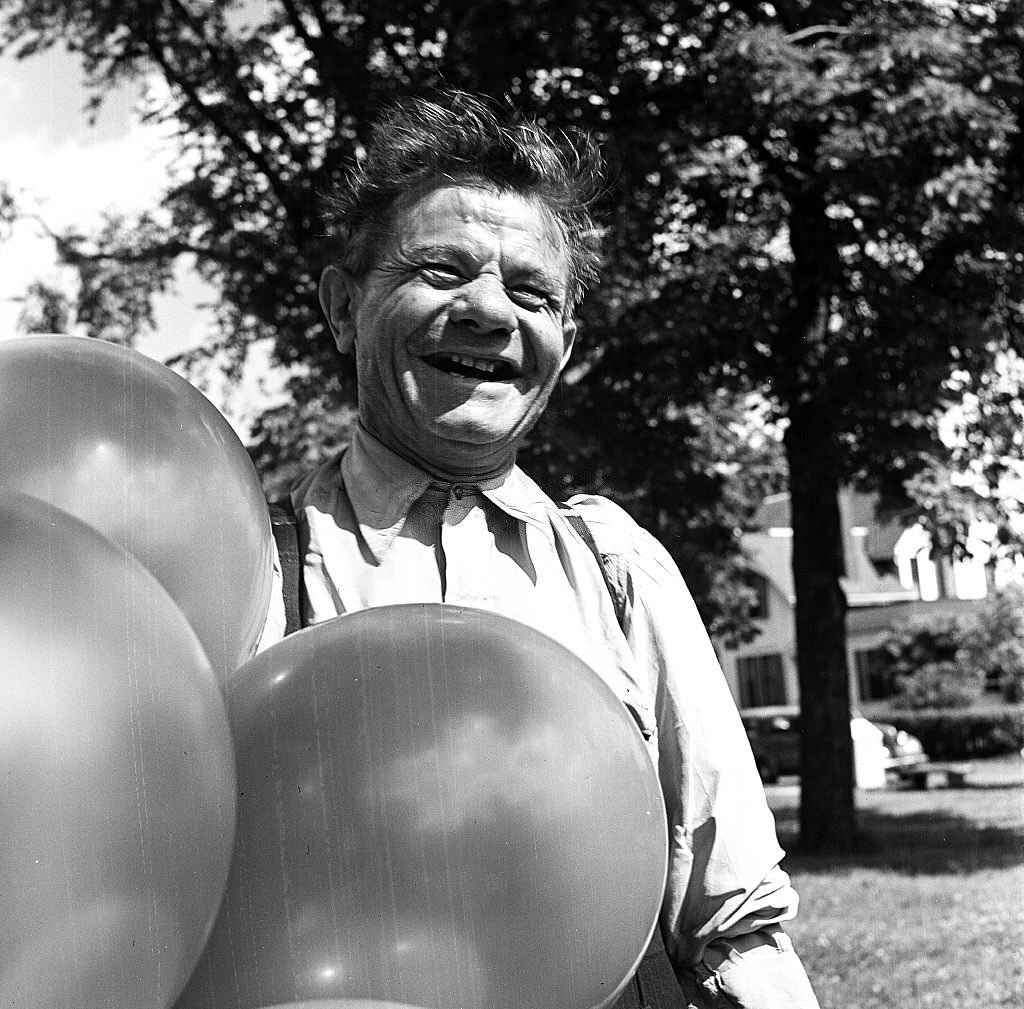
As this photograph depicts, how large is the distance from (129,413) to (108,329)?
9.76 metres

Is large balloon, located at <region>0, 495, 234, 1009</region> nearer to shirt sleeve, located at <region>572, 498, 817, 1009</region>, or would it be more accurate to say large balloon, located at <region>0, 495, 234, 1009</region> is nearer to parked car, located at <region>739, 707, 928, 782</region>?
shirt sleeve, located at <region>572, 498, 817, 1009</region>

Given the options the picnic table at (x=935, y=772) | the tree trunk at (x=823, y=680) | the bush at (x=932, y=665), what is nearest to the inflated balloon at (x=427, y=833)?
the tree trunk at (x=823, y=680)

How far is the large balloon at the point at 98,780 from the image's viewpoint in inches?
46.4

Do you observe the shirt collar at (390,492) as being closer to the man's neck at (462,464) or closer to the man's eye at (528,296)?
the man's neck at (462,464)

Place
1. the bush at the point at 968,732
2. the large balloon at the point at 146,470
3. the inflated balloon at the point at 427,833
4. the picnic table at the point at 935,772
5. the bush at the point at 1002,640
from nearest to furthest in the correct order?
the inflated balloon at the point at 427,833
the large balloon at the point at 146,470
the picnic table at the point at 935,772
the bush at the point at 1002,640
the bush at the point at 968,732

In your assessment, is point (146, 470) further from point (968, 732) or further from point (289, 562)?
point (968, 732)

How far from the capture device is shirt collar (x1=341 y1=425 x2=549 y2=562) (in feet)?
6.10

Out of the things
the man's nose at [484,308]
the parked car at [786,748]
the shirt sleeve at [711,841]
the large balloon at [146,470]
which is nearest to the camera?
the large balloon at [146,470]

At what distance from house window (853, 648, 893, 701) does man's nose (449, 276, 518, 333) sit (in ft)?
115

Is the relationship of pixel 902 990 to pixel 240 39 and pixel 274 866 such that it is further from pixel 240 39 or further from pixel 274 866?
pixel 240 39

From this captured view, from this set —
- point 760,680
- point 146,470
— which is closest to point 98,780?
point 146,470

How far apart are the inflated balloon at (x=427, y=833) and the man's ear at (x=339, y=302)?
63 cm

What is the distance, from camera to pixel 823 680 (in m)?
10.7

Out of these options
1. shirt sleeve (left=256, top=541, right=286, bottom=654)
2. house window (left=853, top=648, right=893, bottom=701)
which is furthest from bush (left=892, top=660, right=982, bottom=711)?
shirt sleeve (left=256, top=541, right=286, bottom=654)
